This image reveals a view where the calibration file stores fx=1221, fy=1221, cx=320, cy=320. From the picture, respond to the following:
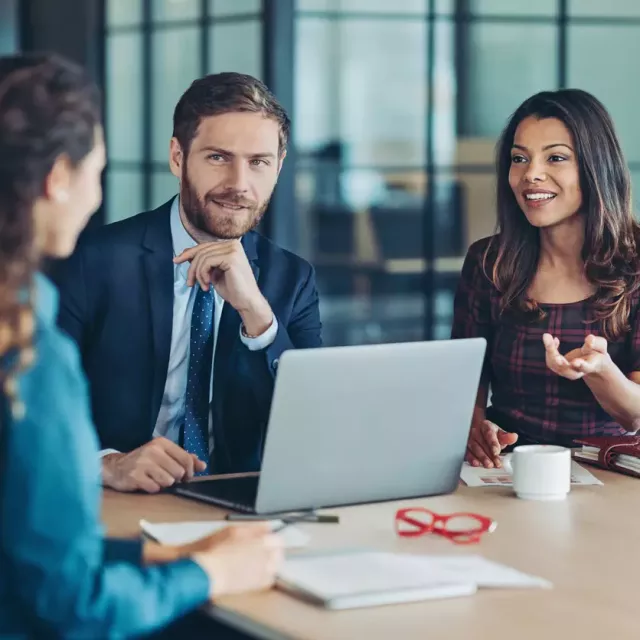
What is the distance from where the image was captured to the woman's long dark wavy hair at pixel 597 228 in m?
2.57

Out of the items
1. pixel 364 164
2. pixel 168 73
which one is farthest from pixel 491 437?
pixel 168 73

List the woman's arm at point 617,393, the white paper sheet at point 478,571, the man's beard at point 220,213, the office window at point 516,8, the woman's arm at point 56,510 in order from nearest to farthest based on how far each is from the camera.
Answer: the woman's arm at point 56,510 < the white paper sheet at point 478,571 < the woman's arm at point 617,393 < the man's beard at point 220,213 < the office window at point 516,8

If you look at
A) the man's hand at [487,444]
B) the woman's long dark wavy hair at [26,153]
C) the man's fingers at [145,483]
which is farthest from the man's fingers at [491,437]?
the woman's long dark wavy hair at [26,153]

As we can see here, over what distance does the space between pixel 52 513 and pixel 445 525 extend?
0.71m

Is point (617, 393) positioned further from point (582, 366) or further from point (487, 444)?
point (487, 444)

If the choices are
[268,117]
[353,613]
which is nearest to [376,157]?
[268,117]

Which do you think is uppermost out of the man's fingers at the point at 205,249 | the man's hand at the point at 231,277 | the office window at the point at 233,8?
the office window at the point at 233,8

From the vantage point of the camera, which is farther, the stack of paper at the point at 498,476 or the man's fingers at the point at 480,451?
the man's fingers at the point at 480,451

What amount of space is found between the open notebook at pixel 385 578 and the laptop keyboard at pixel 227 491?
0.28m

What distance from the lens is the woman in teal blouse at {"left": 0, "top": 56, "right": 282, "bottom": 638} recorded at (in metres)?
1.19

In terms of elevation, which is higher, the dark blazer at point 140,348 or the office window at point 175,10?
the office window at point 175,10

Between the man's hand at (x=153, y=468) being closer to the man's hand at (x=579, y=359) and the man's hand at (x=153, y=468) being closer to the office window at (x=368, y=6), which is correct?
the man's hand at (x=579, y=359)

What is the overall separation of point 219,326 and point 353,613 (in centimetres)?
109

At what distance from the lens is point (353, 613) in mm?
1381
